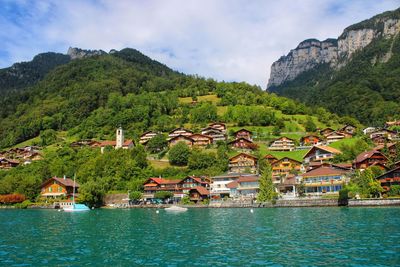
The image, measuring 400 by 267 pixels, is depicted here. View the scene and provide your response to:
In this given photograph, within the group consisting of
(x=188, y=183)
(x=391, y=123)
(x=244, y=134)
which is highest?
(x=391, y=123)

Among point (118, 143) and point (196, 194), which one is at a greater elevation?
point (118, 143)

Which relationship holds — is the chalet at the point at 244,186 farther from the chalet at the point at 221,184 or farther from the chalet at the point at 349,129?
the chalet at the point at 349,129

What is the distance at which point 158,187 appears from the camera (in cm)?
9319

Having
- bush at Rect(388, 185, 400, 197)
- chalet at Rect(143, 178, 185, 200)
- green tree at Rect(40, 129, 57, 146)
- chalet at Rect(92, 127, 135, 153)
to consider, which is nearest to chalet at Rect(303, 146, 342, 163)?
bush at Rect(388, 185, 400, 197)

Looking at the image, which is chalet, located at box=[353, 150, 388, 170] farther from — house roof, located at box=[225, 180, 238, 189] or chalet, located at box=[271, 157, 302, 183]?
house roof, located at box=[225, 180, 238, 189]

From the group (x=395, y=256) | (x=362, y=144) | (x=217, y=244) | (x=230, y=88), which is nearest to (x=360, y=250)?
(x=395, y=256)

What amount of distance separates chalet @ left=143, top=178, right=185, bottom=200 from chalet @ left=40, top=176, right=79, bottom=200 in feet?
62.6

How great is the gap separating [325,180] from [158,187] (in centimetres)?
3877

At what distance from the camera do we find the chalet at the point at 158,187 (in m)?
92.3

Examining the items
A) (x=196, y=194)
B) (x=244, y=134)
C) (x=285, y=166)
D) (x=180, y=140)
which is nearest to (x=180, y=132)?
(x=180, y=140)

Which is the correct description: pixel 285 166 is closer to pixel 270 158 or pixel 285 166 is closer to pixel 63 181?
pixel 270 158

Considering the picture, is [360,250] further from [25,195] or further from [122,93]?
[122,93]

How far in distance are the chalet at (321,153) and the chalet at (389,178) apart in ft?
91.5

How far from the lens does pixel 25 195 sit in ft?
314
